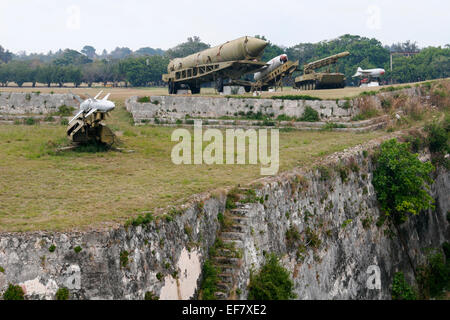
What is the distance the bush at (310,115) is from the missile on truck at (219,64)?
511cm

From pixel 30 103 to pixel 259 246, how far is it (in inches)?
926

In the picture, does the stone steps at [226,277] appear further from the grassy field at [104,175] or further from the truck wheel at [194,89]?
the truck wheel at [194,89]

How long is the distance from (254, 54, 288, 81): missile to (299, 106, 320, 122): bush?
7.88 meters

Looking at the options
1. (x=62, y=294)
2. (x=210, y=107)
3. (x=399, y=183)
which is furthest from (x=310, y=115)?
(x=62, y=294)

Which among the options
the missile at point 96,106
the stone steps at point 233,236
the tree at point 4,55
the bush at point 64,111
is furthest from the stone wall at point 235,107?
the tree at point 4,55

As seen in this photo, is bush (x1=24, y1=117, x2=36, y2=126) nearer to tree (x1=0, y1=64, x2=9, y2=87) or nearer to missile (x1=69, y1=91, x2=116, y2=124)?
missile (x1=69, y1=91, x2=116, y2=124)

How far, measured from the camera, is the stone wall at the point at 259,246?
38.9 ft

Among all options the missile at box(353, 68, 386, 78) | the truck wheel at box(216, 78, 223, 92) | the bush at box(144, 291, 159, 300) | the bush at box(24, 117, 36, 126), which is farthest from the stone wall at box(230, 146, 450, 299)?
the missile at box(353, 68, 386, 78)

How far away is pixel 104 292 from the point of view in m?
12.0

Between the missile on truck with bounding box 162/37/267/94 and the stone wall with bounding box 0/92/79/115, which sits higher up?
the missile on truck with bounding box 162/37/267/94

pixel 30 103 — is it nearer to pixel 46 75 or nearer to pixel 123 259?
pixel 123 259

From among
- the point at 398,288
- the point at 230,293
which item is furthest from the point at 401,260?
the point at 230,293

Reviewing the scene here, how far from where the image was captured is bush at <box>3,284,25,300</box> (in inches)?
441

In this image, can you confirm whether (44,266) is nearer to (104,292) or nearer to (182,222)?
(104,292)
